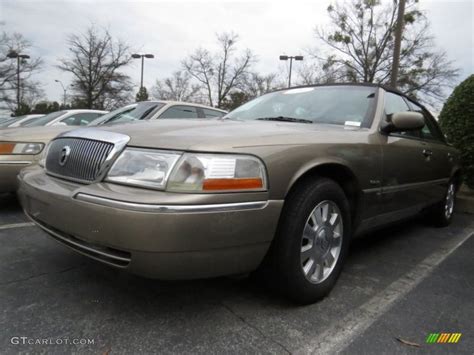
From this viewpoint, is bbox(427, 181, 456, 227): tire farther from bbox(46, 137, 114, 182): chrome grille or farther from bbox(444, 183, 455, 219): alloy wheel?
bbox(46, 137, 114, 182): chrome grille

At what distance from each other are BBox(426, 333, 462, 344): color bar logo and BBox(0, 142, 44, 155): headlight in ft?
13.0

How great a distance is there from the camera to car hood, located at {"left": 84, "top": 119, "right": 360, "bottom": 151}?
172 cm

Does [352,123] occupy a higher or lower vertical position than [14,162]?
higher

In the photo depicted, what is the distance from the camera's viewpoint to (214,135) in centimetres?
182

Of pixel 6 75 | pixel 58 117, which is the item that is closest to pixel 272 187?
pixel 58 117

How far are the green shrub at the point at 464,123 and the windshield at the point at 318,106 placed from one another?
321cm

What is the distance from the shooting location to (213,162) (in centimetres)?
166

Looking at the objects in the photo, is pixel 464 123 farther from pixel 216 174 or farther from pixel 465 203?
pixel 216 174

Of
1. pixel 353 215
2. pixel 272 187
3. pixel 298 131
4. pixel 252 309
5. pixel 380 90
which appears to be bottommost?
pixel 252 309

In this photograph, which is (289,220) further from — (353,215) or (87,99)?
(87,99)

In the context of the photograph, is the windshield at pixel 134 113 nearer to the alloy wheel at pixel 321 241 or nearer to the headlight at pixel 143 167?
the headlight at pixel 143 167

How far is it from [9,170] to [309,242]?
10.7ft

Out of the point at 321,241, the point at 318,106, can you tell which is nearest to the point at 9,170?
the point at 318,106

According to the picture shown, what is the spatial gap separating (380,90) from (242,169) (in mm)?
1864
